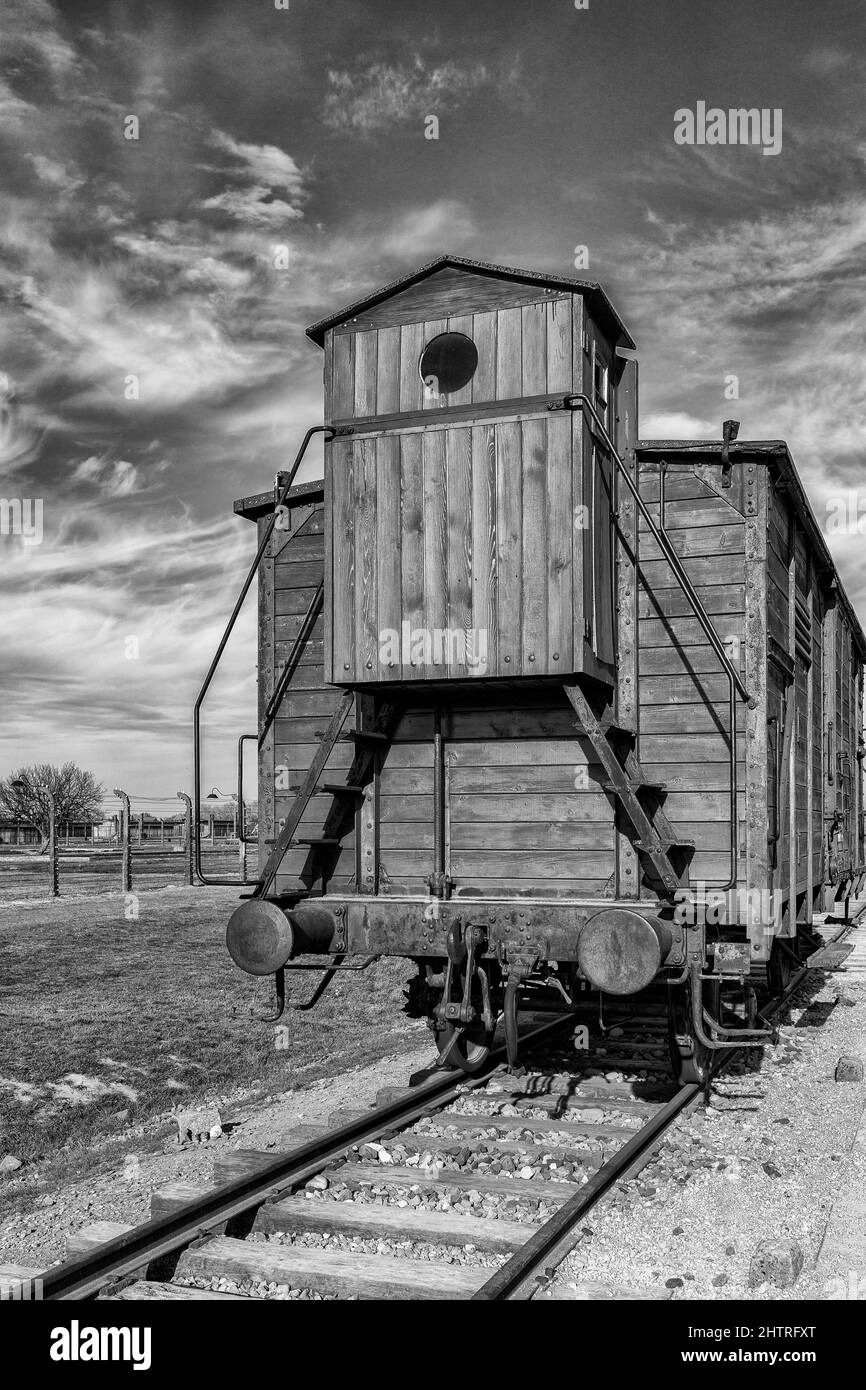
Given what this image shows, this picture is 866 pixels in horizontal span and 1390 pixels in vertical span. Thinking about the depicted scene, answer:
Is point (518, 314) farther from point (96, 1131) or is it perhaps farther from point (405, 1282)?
point (96, 1131)

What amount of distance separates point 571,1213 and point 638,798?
2.57m

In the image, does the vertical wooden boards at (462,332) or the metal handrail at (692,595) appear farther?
the vertical wooden boards at (462,332)

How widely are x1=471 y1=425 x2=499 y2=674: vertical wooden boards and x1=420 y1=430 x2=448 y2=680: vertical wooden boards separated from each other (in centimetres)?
17

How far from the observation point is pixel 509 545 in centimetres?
651

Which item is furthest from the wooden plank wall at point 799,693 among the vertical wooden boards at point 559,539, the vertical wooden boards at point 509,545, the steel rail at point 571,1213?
the steel rail at point 571,1213

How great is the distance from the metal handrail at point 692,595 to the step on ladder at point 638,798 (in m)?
0.31

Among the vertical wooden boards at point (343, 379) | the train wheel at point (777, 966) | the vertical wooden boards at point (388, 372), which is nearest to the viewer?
the vertical wooden boards at point (388, 372)

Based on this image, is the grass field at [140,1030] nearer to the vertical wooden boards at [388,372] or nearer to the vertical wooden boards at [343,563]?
the vertical wooden boards at [343,563]

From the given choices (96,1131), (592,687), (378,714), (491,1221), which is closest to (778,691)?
(592,687)

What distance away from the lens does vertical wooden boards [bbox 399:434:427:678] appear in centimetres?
667

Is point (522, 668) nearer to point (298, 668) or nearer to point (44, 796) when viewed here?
point (298, 668)

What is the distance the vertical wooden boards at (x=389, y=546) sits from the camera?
672 centimetres

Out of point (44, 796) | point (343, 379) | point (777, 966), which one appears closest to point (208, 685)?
point (343, 379)

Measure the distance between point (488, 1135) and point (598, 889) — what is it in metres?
1.48
